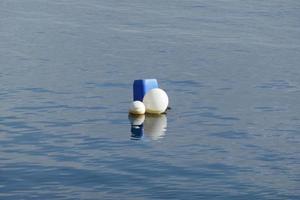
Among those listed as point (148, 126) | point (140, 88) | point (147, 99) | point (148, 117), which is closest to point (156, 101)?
point (147, 99)

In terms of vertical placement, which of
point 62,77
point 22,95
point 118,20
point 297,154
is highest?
point 118,20

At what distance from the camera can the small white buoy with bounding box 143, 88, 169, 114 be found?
33656 millimetres

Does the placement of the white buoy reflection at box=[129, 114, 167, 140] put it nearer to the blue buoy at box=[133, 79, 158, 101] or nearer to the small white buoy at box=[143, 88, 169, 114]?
the small white buoy at box=[143, 88, 169, 114]

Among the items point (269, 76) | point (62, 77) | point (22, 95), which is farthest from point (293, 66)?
point (22, 95)

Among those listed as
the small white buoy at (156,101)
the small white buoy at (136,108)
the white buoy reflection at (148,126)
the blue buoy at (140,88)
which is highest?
the blue buoy at (140,88)

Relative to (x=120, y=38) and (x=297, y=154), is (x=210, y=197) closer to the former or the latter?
(x=297, y=154)

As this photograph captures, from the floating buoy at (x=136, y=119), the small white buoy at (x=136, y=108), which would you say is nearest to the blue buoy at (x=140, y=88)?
the small white buoy at (x=136, y=108)

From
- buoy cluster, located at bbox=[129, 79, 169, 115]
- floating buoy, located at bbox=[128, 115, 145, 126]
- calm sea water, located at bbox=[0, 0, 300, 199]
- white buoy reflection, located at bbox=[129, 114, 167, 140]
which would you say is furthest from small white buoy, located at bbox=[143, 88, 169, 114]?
floating buoy, located at bbox=[128, 115, 145, 126]

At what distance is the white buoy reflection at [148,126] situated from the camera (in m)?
31.0

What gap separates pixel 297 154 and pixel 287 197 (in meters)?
4.59

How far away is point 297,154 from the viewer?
29.1 metres

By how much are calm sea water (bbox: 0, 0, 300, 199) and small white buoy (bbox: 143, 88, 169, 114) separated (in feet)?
A: 1.26

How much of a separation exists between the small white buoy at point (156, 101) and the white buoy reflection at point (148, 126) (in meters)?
0.23

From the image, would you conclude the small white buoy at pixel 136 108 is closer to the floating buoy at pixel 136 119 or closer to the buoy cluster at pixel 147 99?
the buoy cluster at pixel 147 99
